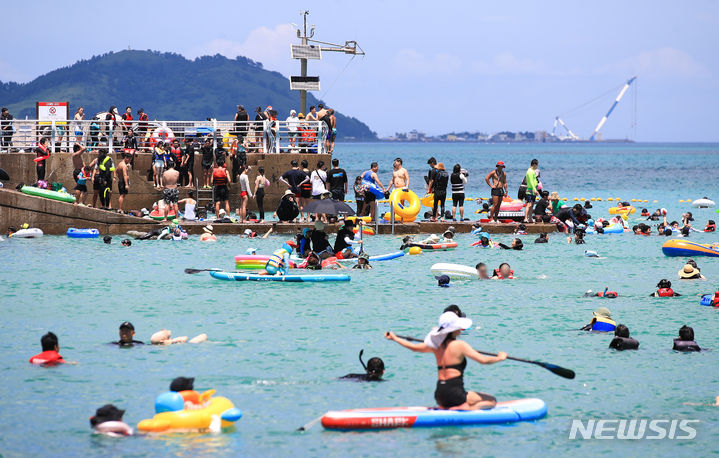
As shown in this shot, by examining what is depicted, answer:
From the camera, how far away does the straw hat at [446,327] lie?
36.9ft

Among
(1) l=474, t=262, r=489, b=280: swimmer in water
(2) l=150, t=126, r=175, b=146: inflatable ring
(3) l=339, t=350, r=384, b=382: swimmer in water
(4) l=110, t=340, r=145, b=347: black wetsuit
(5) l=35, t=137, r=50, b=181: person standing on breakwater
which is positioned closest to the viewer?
(3) l=339, t=350, r=384, b=382: swimmer in water

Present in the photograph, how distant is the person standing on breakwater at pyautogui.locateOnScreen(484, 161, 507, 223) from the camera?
3145cm

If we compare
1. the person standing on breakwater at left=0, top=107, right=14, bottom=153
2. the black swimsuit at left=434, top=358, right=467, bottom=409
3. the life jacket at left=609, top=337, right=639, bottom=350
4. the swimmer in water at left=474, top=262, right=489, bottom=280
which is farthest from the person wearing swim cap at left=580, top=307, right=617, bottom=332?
the person standing on breakwater at left=0, top=107, right=14, bottom=153

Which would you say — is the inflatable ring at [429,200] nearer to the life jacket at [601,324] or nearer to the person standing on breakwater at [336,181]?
the person standing on breakwater at [336,181]

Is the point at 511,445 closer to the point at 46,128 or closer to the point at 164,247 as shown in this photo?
the point at 164,247

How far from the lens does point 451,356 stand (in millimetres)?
11430

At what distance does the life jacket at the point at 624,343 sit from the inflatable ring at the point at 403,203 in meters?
15.9

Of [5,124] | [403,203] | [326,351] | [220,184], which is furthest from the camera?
[5,124]

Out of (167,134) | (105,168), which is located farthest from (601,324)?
(167,134)

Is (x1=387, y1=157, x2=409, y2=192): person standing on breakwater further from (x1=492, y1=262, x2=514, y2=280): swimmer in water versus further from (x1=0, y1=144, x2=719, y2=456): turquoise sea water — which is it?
(x1=492, y1=262, x2=514, y2=280): swimmer in water

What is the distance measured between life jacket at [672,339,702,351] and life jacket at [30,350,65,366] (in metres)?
10.3

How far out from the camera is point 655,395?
13.5 meters

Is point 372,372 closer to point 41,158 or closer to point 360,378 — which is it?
point 360,378

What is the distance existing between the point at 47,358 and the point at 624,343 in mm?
9584
